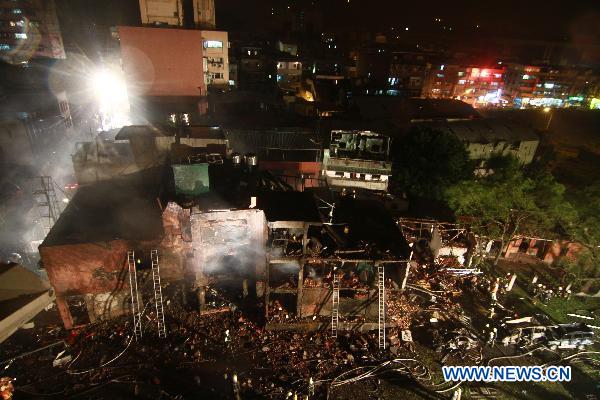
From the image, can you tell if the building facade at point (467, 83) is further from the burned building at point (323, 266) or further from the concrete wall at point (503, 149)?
the burned building at point (323, 266)

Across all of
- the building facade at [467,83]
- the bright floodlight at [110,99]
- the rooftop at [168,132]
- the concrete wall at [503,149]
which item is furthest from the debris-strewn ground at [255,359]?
the building facade at [467,83]

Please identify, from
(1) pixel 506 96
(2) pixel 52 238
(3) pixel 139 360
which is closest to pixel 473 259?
(3) pixel 139 360

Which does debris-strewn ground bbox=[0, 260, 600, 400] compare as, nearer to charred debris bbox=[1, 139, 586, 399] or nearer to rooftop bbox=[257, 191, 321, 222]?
charred debris bbox=[1, 139, 586, 399]

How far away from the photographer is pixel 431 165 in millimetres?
26719

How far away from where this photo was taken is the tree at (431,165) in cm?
2658

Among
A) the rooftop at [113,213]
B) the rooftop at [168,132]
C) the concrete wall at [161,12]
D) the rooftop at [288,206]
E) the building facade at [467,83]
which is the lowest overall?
the rooftop at [113,213]

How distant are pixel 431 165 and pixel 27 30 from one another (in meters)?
71.8

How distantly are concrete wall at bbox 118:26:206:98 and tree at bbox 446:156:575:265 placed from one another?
29083mm

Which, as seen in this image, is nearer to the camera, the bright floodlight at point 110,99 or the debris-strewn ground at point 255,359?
the debris-strewn ground at point 255,359

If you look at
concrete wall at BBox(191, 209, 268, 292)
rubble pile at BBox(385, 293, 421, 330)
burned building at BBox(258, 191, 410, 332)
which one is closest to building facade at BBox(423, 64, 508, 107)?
burned building at BBox(258, 191, 410, 332)

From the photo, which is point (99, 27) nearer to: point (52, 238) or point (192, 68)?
point (192, 68)

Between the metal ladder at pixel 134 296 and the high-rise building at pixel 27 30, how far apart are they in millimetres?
62180

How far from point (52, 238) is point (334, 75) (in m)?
46.2

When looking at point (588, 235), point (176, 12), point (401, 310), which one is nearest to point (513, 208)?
point (588, 235)
